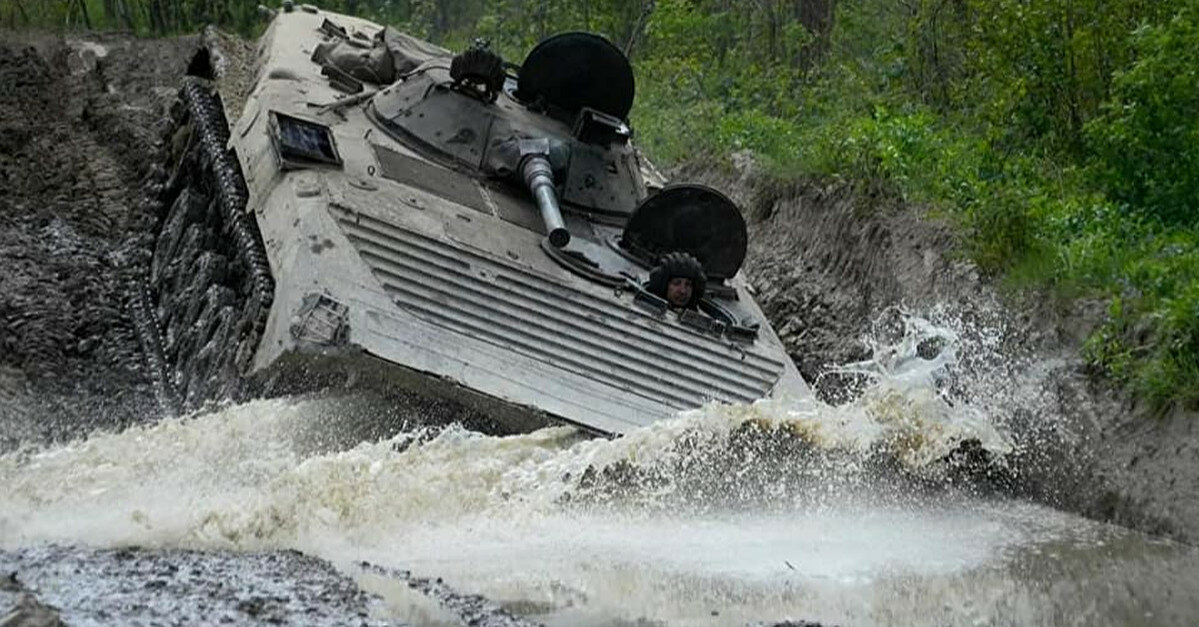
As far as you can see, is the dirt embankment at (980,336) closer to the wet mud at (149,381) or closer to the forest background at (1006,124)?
the wet mud at (149,381)

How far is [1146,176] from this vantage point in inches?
440

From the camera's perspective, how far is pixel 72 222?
14.2 metres

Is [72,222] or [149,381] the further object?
[72,222]

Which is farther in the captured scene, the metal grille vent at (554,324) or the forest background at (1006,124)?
the forest background at (1006,124)

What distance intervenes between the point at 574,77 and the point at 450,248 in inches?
131

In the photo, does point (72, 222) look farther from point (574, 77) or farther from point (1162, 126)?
point (1162, 126)

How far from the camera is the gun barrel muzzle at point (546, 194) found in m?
10.7

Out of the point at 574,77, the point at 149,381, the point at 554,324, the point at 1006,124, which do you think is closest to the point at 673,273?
the point at 554,324

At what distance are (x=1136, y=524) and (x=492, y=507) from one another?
2829mm

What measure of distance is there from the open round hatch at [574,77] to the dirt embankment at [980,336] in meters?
1.84

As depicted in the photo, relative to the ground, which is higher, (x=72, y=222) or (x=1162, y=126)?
(x=1162, y=126)

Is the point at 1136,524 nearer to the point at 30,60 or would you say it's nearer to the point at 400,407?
the point at 400,407

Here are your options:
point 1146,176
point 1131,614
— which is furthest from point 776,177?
point 1131,614

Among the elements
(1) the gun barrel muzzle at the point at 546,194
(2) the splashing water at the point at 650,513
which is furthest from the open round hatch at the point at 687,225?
(2) the splashing water at the point at 650,513
